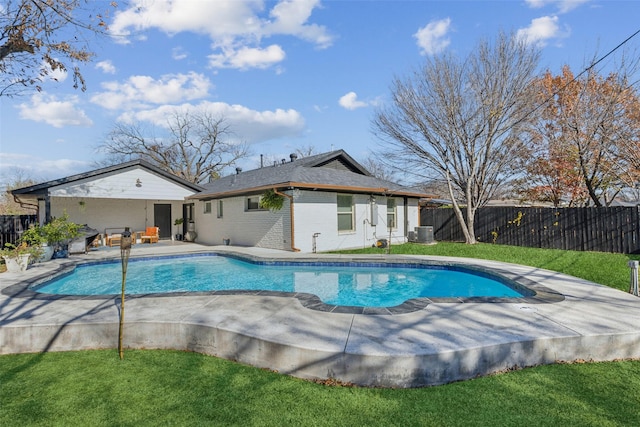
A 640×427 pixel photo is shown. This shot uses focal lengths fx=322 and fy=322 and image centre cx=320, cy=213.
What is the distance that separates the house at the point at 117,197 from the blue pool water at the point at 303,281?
392 cm

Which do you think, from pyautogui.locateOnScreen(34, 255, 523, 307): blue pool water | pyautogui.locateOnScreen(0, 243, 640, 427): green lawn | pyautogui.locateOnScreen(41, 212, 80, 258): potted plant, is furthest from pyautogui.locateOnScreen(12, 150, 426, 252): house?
pyautogui.locateOnScreen(0, 243, 640, 427): green lawn

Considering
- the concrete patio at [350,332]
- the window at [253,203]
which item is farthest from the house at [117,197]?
the concrete patio at [350,332]

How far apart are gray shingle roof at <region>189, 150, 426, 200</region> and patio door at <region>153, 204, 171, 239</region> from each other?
3.85 metres

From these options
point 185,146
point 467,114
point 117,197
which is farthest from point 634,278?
point 185,146

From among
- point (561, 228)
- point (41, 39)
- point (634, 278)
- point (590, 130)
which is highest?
point (41, 39)

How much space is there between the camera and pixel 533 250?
11.6 m

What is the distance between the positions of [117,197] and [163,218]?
479 centimetres

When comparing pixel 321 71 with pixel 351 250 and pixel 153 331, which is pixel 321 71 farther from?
pixel 153 331

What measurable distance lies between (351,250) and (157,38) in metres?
10.1

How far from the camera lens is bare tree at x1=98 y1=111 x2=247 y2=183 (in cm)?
2969

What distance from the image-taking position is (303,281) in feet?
27.6

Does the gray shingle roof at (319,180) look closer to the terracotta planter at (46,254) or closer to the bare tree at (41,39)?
the terracotta planter at (46,254)

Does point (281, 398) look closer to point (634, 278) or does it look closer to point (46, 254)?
point (634, 278)

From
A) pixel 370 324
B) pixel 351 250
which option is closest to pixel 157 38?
pixel 351 250
